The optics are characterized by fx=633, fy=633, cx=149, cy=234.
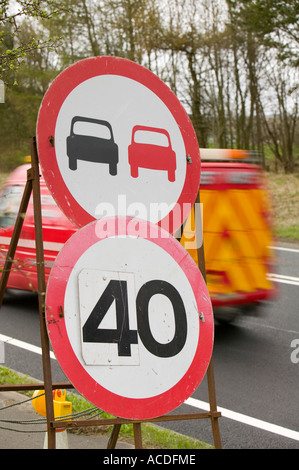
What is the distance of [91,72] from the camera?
2.81 metres

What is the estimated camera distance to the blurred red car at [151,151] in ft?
9.27

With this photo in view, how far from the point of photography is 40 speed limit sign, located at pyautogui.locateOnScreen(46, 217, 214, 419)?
8.05 feet

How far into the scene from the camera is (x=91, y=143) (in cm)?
271

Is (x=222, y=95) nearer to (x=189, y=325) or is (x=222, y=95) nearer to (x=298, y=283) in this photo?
(x=298, y=283)

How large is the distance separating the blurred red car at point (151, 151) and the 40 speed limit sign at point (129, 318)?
28 centimetres

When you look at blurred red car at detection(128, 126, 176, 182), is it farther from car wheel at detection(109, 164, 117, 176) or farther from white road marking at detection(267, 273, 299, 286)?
white road marking at detection(267, 273, 299, 286)

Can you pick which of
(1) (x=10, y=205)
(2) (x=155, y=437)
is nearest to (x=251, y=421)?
(2) (x=155, y=437)

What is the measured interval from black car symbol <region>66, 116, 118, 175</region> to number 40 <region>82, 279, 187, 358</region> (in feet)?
1.73

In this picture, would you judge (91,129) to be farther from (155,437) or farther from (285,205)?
(285,205)

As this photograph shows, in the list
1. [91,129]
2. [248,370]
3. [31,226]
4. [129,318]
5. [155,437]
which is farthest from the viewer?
[31,226]

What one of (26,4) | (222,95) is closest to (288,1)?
(222,95)

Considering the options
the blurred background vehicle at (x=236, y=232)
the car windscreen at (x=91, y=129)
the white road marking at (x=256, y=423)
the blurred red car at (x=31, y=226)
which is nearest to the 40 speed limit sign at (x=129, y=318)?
the car windscreen at (x=91, y=129)

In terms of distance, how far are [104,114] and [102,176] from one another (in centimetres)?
29

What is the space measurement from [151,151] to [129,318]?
2.55ft
